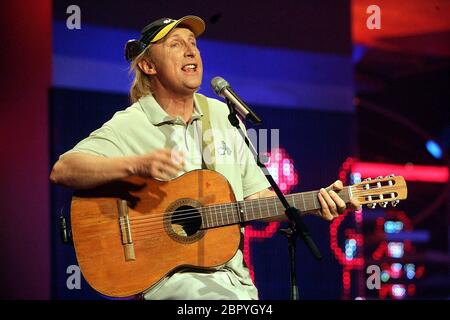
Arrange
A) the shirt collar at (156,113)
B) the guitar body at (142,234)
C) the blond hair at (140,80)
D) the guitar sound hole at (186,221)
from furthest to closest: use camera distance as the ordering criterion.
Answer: the blond hair at (140,80) < the shirt collar at (156,113) < the guitar sound hole at (186,221) < the guitar body at (142,234)

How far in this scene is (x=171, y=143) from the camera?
404 cm

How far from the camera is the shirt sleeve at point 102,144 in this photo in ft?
12.6

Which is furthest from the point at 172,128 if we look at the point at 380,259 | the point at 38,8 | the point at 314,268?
the point at 380,259

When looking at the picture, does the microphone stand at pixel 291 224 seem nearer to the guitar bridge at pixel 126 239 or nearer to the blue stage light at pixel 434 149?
the guitar bridge at pixel 126 239

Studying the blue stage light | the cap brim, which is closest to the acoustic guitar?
the cap brim

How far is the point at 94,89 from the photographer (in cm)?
521

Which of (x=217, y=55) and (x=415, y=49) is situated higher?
(x=415, y=49)

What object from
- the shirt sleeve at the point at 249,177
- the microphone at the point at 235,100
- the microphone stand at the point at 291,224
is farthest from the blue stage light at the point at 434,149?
the microphone at the point at 235,100

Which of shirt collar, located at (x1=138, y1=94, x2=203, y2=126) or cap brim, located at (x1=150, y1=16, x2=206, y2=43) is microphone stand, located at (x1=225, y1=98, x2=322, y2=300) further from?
cap brim, located at (x1=150, y1=16, x2=206, y2=43)

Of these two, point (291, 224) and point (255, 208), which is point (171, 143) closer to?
point (255, 208)

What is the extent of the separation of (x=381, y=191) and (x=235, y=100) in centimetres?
90

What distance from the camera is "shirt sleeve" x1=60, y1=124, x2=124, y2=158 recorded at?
384 cm

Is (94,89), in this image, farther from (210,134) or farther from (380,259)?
(380,259)
